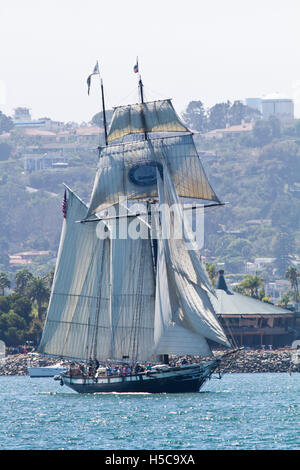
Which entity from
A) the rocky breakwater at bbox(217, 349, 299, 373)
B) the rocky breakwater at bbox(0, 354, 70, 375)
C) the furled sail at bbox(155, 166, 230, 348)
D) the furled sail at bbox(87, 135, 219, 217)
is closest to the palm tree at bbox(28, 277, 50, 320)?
the rocky breakwater at bbox(0, 354, 70, 375)

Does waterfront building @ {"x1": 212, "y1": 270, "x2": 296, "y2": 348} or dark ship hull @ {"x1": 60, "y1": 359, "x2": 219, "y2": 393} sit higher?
waterfront building @ {"x1": 212, "y1": 270, "x2": 296, "y2": 348}

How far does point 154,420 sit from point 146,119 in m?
23.7

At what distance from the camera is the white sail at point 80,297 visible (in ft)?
245

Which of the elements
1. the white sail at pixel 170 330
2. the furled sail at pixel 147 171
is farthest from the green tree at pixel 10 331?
the white sail at pixel 170 330

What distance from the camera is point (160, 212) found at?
230 ft

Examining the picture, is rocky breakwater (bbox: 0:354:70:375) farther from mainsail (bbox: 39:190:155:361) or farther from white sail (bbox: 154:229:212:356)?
white sail (bbox: 154:229:212:356)

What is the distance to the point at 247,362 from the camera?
113625mm

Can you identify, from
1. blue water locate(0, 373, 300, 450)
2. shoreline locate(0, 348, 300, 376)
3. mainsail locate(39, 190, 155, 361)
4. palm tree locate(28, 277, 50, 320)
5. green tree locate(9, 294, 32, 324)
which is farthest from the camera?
palm tree locate(28, 277, 50, 320)

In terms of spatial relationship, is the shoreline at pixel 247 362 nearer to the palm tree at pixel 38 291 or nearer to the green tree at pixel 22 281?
the palm tree at pixel 38 291

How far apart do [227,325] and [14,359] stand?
797 inches

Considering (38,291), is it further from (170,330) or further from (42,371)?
(170,330)

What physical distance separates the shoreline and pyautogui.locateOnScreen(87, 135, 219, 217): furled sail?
37315 millimetres

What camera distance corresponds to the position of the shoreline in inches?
4441

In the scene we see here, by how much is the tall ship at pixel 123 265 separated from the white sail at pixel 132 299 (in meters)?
0.06
